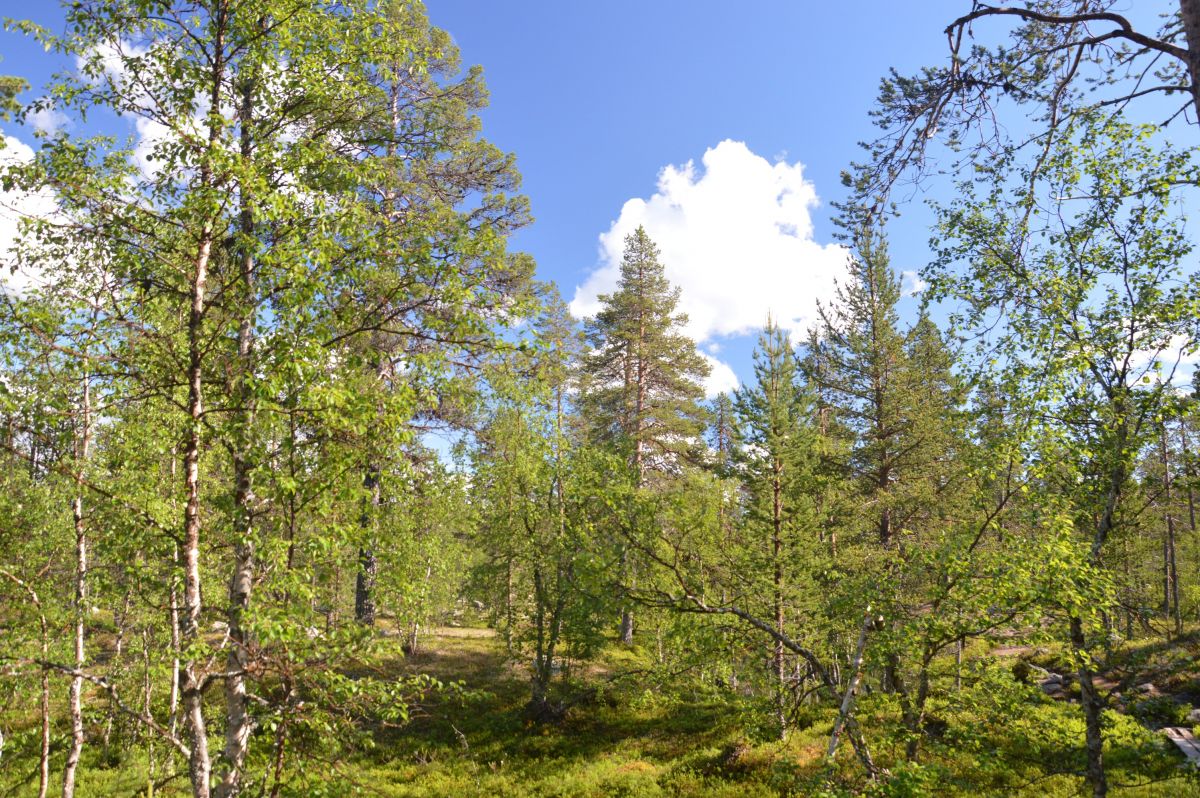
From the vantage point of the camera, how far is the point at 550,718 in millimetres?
17656

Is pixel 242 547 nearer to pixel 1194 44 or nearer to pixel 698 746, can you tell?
pixel 1194 44

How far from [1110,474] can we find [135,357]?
38.4ft

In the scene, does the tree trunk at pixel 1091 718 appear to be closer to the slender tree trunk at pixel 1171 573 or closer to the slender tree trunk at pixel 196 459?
the slender tree trunk at pixel 196 459

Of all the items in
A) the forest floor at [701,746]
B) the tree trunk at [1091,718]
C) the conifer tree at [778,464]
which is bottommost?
the forest floor at [701,746]

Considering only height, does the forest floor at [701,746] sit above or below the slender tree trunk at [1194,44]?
below

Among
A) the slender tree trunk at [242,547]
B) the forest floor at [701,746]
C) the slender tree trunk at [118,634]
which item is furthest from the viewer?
the slender tree trunk at [118,634]

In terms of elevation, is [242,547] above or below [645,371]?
below

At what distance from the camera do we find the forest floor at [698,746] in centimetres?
870

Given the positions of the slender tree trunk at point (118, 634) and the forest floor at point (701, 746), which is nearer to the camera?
the forest floor at point (701, 746)

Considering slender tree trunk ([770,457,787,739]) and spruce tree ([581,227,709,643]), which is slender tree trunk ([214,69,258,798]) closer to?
slender tree trunk ([770,457,787,739])

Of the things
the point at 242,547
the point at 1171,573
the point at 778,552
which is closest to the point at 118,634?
the point at 242,547

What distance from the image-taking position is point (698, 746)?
15773 millimetres

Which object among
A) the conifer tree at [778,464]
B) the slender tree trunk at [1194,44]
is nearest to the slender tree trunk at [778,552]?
the conifer tree at [778,464]

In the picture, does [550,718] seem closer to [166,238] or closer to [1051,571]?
[1051,571]
